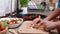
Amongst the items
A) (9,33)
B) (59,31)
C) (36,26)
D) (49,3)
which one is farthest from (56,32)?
(49,3)

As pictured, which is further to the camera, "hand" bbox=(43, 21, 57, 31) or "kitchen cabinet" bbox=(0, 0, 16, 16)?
"kitchen cabinet" bbox=(0, 0, 16, 16)

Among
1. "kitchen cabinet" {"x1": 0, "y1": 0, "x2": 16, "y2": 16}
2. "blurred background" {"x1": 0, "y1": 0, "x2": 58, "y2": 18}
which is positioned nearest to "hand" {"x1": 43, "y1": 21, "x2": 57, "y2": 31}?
"kitchen cabinet" {"x1": 0, "y1": 0, "x2": 16, "y2": 16}

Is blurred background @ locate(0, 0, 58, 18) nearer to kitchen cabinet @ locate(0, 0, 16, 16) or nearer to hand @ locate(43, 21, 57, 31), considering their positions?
kitchen cabinet @ locate(0, 0, 16, 16)

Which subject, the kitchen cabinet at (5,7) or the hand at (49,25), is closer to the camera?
the hand at (49,25)

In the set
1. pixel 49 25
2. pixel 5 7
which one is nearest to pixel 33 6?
pixel 5 7

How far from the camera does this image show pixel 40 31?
885 millimetres

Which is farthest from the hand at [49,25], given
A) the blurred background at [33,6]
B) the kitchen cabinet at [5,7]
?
the blurred background at [33,6]

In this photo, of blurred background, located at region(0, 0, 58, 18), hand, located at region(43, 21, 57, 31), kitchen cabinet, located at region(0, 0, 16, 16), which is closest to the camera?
hand, located at region(43, 21, 57, 31)

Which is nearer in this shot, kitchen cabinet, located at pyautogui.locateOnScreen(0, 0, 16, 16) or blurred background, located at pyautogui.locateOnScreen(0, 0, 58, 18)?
kitchen cabinet, located at pyautogui.locateOnScreen(0, 0, 16, 16)

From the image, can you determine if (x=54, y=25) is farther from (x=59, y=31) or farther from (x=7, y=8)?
(x=7, y=8)

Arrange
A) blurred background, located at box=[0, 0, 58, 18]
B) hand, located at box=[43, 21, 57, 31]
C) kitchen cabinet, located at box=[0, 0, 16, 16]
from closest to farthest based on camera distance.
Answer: hand, located at box=[43, 21, 57, 31] → kitchen cabinet, located at box=[0, 0, 16, 16] → blurred background, located at box=[0, 0, 58, 18]

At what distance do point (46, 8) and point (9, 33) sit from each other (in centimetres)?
97

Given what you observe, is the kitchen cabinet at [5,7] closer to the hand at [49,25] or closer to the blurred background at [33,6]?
the blurred background at [33,6]

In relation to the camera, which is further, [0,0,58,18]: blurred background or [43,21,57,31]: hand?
[0,0,58,18]: blurred background
